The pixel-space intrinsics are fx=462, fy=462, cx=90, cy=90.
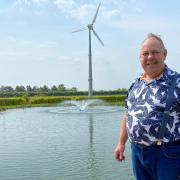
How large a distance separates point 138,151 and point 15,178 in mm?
5917

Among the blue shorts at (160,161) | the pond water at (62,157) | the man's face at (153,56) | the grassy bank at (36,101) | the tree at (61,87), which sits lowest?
the pond water at (62,157)

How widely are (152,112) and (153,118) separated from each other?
0.05 meters

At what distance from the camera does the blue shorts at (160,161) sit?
3664 mm

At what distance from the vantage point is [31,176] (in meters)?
9.45

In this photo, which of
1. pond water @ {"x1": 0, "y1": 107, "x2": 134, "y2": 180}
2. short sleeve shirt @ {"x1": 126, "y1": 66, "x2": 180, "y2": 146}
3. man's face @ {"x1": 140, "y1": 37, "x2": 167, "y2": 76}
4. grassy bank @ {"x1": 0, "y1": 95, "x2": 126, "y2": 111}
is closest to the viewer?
short sleeve shirt @ {"x1": 126, "y1": 66, "x2": 180, "y2": 146}

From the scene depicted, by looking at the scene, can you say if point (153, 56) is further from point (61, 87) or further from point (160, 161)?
point (61, 87)

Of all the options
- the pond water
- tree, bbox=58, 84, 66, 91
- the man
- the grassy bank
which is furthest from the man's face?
tree, bbox=58, 84, 66, 91

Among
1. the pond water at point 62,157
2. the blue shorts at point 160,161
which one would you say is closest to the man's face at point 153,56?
the blue shorts at point 160,161

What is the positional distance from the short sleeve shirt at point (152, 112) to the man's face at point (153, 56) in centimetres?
8

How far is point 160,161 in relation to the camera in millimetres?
3711

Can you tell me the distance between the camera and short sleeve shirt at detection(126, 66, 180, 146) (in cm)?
363

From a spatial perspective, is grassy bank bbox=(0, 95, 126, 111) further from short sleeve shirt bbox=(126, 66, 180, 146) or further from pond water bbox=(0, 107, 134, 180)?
short sleeve shirt bbox=(126, 66, 180, 146)

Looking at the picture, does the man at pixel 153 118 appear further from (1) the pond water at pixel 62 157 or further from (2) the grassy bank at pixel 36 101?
(2) the grassy bank at pixel 36 101

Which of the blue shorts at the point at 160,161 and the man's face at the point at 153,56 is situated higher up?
the man's face at the point at 153,56
